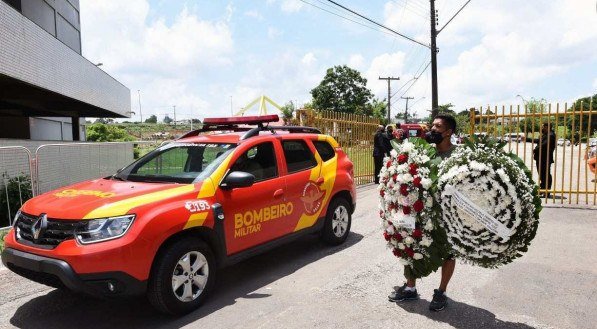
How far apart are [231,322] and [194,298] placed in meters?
0.45

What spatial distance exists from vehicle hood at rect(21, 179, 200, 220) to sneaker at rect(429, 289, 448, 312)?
7.89 ft

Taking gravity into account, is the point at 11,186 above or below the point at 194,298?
above

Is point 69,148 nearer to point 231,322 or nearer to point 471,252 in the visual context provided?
point 231,322

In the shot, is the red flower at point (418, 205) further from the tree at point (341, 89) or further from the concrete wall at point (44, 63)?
the tree at point (341, 89)

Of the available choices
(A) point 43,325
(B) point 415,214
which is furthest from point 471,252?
(A) point 43,325

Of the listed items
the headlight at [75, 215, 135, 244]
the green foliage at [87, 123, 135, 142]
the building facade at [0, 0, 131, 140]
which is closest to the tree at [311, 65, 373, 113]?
the green foliage at [87, 123, 135, 142]

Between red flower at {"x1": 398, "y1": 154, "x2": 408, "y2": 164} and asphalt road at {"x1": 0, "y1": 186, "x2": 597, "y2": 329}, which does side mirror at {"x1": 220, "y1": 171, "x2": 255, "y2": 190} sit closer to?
asphalt road at {"x1": 0, "y1": 186, "x2": 597, "y2": 329}

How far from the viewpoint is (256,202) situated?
Answer: 15.3 feet

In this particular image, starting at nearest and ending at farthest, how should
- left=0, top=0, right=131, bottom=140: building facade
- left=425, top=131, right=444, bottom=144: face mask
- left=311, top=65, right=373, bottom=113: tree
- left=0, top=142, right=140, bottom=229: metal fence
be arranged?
left=425, top=131, right=444, bottom=144: face mask < left=0, top=142, right=140, bottom=229: metal fence < left=0, top=0, right=131, bottom=140: building facade < left=311, top=65, right=373, bottom=113: tree

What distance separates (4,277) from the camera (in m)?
4.95

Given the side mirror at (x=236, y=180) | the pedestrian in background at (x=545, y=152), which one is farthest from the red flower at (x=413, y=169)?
the pedestrian in background at (x=545, y=152)

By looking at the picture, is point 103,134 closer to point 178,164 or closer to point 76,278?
point 178,164

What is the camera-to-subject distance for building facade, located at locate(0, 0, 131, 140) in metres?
10.5

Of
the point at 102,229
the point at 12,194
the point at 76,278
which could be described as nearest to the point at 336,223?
the point at 102,229
